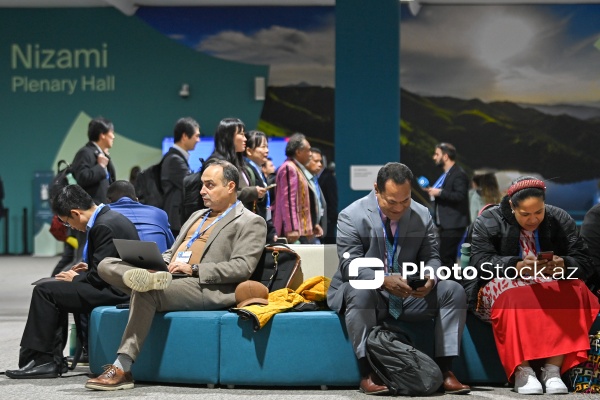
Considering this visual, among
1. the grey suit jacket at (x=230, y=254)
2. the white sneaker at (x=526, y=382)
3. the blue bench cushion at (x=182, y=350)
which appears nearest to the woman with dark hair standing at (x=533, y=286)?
the white sneaker at (x=526, y=382)

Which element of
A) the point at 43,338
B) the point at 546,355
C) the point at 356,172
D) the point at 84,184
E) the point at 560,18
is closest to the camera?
the point at 546,355

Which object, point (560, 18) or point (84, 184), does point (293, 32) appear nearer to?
point (560, 18)

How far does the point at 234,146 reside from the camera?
23.4 ft

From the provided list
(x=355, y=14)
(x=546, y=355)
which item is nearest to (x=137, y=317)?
(x=546, y=355)

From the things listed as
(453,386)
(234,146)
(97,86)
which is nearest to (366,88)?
(234,146)

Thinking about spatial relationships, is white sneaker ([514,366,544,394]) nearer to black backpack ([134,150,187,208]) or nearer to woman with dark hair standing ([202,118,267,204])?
woman with dark hair standing ([202,118,267,204])

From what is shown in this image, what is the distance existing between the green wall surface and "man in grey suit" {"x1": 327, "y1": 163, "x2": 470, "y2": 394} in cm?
1127

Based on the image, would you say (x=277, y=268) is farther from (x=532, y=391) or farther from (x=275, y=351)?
(x=532, y=391)

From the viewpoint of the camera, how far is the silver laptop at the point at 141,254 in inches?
205

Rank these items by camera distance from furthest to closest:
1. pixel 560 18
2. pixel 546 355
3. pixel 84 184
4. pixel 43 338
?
pixel 560 18, pixel 84 184, pixel 43 338, pixel 546 355

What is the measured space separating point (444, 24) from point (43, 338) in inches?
480

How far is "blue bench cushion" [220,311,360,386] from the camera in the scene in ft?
16.9

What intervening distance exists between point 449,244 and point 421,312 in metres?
3.98

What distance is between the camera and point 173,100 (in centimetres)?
1647
